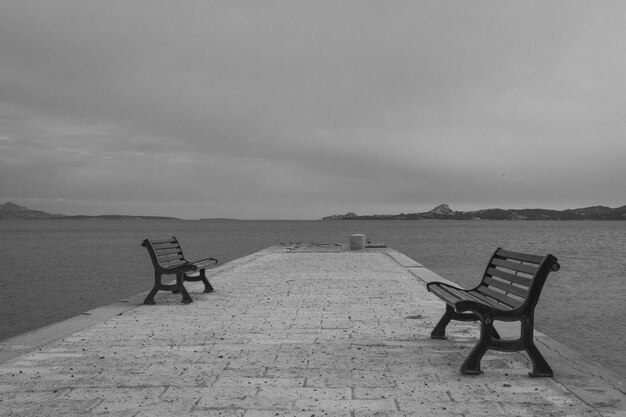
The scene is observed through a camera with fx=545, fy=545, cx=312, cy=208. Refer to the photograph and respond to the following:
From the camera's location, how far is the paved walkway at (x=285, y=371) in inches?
169

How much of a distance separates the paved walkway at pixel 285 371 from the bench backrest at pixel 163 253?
3.25 ft

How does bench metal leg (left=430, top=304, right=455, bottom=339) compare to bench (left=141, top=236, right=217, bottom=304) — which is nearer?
bench metal leg (left=430, top=304, right=455, bottom=339)

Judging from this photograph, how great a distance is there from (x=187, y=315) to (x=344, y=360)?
3535 millimetres

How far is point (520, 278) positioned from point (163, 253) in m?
6.40

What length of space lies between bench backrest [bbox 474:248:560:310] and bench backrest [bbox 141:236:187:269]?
5.38m

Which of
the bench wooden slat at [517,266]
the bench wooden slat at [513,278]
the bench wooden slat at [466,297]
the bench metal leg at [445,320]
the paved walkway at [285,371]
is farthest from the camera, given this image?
the bench metal leg at [445,320]

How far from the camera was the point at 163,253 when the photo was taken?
387 inches

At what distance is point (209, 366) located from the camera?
5430 millimetres

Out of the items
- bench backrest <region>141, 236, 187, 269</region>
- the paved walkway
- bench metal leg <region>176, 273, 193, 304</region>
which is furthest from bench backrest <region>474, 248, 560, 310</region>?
bench backrest <region>141, 236, 187, 269</region>

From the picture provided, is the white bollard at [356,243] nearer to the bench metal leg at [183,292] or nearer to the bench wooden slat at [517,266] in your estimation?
the bench metal leg at [183,292]

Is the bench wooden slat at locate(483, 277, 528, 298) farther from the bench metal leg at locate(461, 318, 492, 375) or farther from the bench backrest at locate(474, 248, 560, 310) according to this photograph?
the bench metal leg at locate(461, 318, 492, 375)

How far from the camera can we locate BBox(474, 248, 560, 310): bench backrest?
5.04m

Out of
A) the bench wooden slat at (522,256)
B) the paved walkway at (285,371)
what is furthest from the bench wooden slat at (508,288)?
the paved walkway at (285,371)

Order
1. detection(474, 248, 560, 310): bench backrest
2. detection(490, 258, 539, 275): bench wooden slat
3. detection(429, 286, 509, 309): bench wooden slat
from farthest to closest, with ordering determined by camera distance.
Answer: detection(429, 286, 509, 309): bench wooden slat → detection(490, 258, 539, 275): bench wooden slat → detection(474, 248, 560, 310): bench backrest
